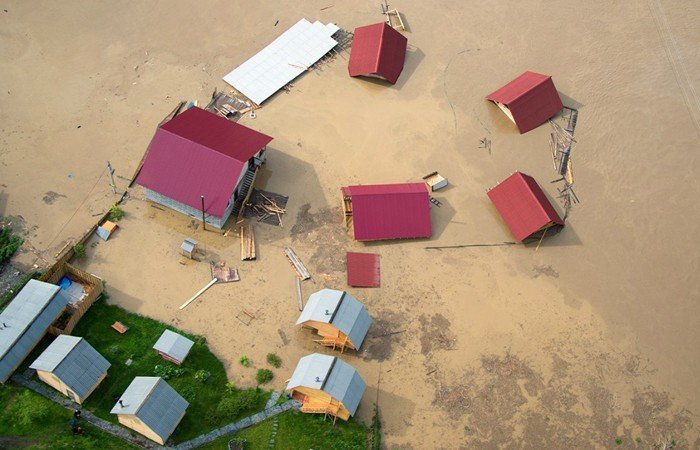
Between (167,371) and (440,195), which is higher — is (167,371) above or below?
above

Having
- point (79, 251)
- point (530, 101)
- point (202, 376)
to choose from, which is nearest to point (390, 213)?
point (530, 101)

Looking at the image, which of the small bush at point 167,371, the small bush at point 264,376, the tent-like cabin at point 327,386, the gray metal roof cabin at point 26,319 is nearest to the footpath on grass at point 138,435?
the small bush at point 264,376

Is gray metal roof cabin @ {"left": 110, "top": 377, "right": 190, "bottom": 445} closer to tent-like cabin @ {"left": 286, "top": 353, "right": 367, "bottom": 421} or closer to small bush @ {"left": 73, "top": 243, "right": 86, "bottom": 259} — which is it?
tent-like cabin @ {"left": 286, "top": 353, "right": 367, "bottom": 421}

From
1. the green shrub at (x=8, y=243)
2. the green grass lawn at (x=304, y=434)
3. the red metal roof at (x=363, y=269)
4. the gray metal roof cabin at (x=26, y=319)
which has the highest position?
the green shrub at (x=8, y=243)

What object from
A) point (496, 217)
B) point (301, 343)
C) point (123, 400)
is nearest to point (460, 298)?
point (496, 217)

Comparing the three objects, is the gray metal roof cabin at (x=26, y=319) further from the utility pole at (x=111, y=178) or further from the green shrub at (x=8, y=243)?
the utility pole at (x=111, y=178)

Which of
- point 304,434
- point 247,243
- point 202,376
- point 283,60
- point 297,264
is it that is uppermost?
point 283,60

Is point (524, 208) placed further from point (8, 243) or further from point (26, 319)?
point (8, 243)
